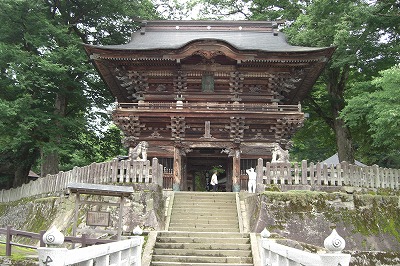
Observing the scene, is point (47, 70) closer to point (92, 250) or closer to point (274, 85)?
point (274, 85)

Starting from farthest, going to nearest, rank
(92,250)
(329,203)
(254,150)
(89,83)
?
(89,83) < (254,150) < (329,203) < (92,250)

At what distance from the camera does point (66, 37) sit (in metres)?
24.9

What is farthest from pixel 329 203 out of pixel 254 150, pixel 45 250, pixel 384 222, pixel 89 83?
pixel 89 83

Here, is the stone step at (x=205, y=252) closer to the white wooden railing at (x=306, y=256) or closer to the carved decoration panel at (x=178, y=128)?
the white wooden railing at (x=306, y=256)

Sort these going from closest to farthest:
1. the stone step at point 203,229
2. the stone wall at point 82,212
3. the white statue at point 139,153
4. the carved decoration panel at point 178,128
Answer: the stone step at point 203,229 < the stone wall at point 82,212 < the white statue at point 139,153 < the carved decoration panel at point 178,128

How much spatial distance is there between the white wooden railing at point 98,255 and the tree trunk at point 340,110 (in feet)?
56.6

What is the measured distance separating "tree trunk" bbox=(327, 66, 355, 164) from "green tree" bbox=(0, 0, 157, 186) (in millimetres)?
13182

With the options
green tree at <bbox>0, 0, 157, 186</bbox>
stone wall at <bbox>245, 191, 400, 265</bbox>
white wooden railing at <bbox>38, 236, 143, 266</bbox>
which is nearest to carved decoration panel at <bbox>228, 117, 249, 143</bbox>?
stone wall at <bbox>245, 191, 400, 265</bbox>

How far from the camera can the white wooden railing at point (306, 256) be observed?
5.62m

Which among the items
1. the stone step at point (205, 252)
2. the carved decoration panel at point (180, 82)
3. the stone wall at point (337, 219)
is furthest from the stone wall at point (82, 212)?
the carved decoration panel at point (180, 82)

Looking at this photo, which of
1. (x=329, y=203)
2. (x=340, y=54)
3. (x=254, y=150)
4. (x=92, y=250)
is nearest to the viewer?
(x=92, y=250)

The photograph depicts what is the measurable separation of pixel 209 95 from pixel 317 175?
7730 mm

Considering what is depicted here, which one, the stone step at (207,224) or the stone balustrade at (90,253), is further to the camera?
the stone step at (207,224)

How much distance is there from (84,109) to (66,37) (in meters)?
5.00
